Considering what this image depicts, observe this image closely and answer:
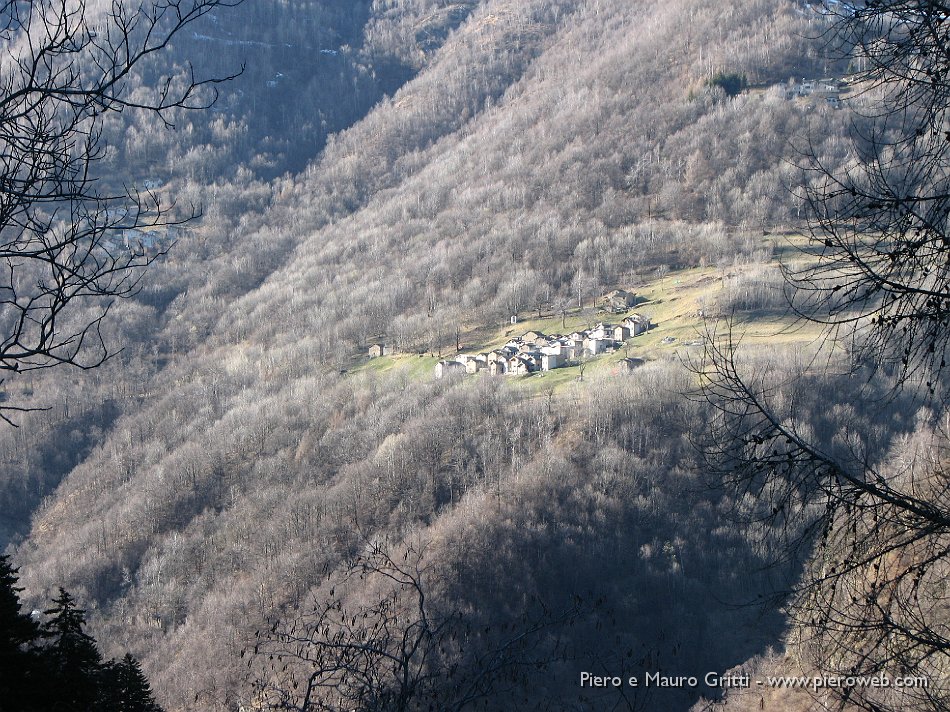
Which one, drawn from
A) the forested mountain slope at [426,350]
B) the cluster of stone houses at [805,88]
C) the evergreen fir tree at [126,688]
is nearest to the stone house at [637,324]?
the forested mountain slope at [426,350]

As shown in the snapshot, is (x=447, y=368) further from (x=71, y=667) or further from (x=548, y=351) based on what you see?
(x=71, y=667)

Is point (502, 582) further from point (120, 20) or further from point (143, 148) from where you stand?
point (143, 148)

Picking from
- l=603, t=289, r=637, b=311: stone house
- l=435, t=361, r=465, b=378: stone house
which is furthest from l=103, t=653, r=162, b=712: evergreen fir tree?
l=603, t=289, r=637, b=311: stone house

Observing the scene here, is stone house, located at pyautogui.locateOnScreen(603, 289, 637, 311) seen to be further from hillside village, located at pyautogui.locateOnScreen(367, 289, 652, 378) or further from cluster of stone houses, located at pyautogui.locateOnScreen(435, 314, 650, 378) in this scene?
cluster of stone houses, located at pyautogui.locateOnScreen(435, 314, 650, 378)

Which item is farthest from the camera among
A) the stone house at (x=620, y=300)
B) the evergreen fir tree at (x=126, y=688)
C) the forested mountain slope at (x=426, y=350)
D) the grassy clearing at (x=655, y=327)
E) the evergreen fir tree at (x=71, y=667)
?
the stone house at (x=620, y=300)

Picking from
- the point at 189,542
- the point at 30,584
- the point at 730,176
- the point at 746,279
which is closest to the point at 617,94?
the point at 730,176

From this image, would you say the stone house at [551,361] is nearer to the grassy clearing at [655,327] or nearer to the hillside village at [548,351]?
the hillside village at [548,351]

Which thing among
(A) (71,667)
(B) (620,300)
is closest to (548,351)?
(B) (620,300)
